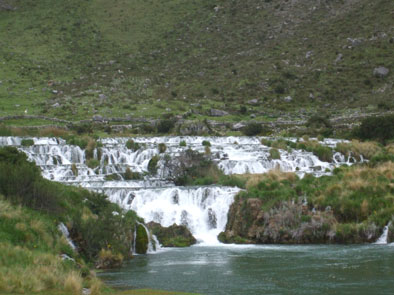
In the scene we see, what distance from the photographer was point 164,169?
48875mm

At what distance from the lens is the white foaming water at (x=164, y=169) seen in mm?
37062

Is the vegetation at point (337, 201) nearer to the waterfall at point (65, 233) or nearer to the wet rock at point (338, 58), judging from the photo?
the waterfall at point (65, 233)

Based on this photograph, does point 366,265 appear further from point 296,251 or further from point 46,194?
point 46,194

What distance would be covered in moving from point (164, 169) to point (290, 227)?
18778 mm

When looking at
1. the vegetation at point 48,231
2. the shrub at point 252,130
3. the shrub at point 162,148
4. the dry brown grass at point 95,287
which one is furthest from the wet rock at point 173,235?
the shrub at point 252,130

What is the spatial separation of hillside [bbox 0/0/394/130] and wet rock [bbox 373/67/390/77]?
0.55ft

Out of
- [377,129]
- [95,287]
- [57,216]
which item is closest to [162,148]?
[377,129]

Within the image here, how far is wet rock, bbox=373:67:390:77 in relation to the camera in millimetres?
90688

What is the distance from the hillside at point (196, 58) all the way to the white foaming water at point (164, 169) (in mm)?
21498

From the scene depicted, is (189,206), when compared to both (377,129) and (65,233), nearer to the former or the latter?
(65,233)

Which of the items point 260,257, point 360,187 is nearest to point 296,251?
point 260,257

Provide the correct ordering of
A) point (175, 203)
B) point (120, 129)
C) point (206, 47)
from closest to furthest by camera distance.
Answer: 1. point (175, 203)
2. point (120, 129)
3. point (206, 47)

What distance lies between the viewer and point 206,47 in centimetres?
11138

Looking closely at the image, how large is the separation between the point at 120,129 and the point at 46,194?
154 feet
